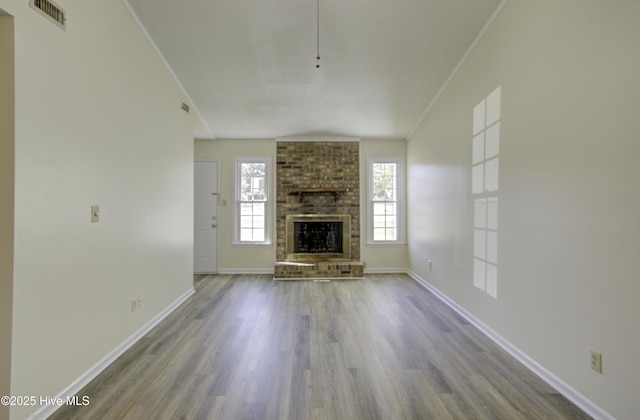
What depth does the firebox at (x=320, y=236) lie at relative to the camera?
19.4ft

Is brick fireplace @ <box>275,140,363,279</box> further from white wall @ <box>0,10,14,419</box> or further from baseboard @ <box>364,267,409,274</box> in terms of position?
white wall @ <box>0,10,14,419</box>

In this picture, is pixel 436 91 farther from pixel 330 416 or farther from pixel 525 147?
pixel 330 416

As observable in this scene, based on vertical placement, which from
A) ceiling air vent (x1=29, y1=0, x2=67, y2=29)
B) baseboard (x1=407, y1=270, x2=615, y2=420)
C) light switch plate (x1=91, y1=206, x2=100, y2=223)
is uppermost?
ceiling air vent (x1=29, y1=0, x2=67, y2=29)

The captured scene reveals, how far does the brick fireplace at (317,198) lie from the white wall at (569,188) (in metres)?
2.74

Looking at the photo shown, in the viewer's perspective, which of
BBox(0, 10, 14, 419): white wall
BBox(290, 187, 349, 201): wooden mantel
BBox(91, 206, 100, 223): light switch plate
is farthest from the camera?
BBox(290, 187, 349, 201): wooden mantel

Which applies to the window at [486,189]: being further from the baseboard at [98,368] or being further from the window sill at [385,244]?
the baseboard at [98,368]

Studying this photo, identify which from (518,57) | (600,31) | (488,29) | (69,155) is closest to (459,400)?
(600,31)

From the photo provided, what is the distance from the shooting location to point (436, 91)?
14.4 feet

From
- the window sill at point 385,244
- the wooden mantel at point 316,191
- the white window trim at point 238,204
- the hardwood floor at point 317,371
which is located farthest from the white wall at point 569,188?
the white window trim at point 238,204

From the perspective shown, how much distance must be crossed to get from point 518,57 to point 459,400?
2712 mm

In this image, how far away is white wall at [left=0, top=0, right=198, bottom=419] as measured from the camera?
6.01 ft

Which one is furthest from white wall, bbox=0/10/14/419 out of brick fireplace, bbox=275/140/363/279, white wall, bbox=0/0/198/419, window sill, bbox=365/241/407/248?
window sill, bbox=365/241/407/248

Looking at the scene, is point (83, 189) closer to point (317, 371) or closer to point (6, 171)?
point (6, 171)

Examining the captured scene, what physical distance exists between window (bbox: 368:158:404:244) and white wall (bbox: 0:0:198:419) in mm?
3705
